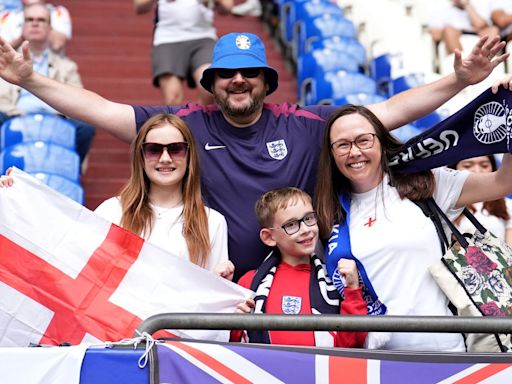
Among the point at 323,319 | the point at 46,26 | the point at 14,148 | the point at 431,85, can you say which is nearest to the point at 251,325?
the point at 323,319

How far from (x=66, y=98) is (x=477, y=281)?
195cm

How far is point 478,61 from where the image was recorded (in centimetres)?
398

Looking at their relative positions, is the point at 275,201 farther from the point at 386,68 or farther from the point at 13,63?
the point at 386,68

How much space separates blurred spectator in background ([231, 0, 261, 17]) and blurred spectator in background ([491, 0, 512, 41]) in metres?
2.78

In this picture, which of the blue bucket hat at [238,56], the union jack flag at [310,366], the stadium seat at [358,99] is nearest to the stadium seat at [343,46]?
the stadium seat at [358,99]

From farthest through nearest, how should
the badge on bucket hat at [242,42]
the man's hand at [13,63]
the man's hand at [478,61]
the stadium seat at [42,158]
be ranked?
1. the stadium seat at [42,158]
2. the badge on bucket hat at [242,42]
3. the man's hand at [13,63]
4. the man's hand at [478,61]

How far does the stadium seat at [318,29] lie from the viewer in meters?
9.75

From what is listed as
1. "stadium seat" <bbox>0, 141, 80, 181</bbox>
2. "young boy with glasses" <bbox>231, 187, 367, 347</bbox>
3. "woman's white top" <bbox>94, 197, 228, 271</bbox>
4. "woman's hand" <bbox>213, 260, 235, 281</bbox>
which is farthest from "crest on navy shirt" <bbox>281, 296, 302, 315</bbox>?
"stadium seat" <bbox>0, 141, 80, 181</bbox>

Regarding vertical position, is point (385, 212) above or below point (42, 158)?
below

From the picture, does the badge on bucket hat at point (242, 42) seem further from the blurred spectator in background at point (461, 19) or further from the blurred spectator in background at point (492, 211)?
the blurred spectator in background at point (461, 19)

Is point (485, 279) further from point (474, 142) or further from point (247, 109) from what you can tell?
point (247, 109)

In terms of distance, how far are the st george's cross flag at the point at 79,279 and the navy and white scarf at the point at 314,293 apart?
0.24 feet

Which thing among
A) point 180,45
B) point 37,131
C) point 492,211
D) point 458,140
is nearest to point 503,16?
point 180,45

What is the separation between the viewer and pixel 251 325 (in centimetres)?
292
